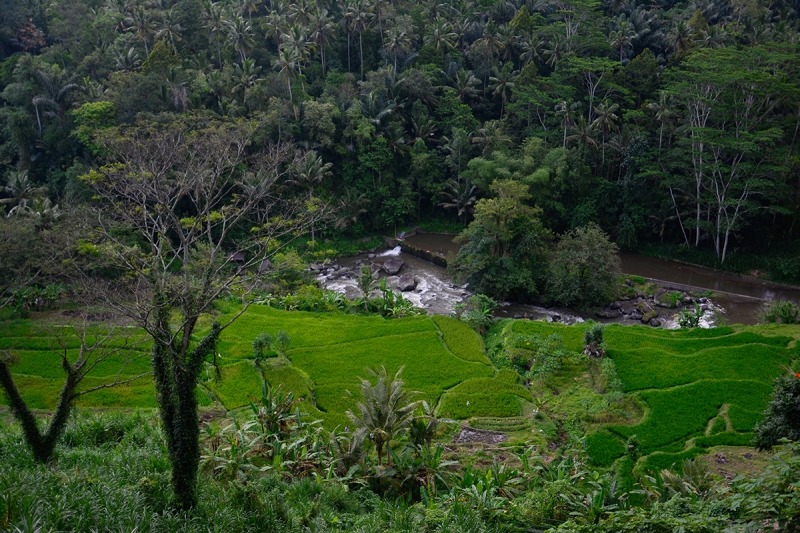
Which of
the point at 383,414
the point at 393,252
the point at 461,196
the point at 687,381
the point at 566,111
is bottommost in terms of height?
the point at 393,252

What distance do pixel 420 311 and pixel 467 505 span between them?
1431 cm

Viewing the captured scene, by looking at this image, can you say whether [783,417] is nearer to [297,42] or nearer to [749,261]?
[749,261]

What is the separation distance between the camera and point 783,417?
12.0m

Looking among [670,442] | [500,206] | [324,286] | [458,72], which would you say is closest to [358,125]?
[458,72]

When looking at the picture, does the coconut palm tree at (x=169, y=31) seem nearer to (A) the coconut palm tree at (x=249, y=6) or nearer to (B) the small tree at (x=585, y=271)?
(A) the coconut palm tree at (x=249, y=6)

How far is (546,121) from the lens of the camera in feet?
121

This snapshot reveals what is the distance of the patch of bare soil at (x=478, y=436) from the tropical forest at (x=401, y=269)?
10cm

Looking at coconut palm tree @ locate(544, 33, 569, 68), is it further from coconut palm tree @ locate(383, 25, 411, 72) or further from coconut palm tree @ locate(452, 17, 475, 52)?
coconut palm tree @ locate(383, 25, 411, 72)

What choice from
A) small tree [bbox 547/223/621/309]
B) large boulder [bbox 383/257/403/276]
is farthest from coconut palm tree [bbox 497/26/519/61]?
small tree [bbox 547/223/621/309]

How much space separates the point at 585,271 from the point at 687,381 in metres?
9.68

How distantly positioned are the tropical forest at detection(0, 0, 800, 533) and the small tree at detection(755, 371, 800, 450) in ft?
0.27

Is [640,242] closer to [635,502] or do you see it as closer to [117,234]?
[635,502]

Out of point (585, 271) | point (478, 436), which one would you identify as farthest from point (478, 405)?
point (585, 271)

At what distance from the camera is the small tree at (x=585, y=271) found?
26.2 m
